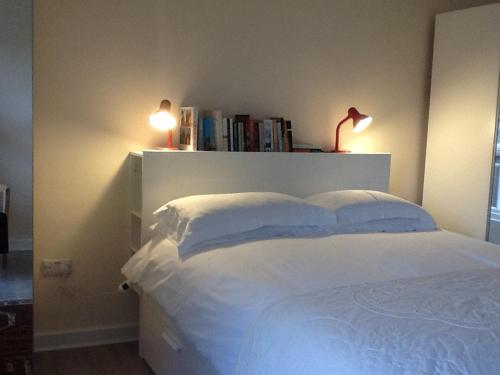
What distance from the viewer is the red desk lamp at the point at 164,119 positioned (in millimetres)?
2777

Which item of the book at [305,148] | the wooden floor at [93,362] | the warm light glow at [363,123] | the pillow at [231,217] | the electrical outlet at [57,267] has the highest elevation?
the warm light glow at [363,123]

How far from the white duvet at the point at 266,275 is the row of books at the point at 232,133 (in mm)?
652

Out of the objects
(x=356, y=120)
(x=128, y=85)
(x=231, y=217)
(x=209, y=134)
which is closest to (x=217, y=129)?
(x=209, y=134)

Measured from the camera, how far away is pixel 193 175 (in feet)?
9.16

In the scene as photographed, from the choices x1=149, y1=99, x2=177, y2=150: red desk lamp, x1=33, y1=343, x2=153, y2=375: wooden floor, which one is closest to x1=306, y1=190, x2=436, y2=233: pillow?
x1=149, y1=99, x2=177, y2=150: red desk lamp

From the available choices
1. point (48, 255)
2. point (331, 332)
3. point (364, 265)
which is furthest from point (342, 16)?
point (331, 332)

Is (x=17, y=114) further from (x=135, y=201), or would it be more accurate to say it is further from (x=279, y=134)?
(x=279, y=134)

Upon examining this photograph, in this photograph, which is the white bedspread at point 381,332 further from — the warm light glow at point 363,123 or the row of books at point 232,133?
the warm light glow at point 363,123

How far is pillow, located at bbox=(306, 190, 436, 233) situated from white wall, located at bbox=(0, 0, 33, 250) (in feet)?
4.45

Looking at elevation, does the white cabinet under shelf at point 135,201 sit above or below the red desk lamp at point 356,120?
below

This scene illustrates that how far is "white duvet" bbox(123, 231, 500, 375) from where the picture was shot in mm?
1658

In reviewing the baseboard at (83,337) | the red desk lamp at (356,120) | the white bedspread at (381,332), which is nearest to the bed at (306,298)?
the white bedspread at (381,332)

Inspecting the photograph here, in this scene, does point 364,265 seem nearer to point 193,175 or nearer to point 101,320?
point 193,175

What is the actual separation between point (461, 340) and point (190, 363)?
1.15 m
